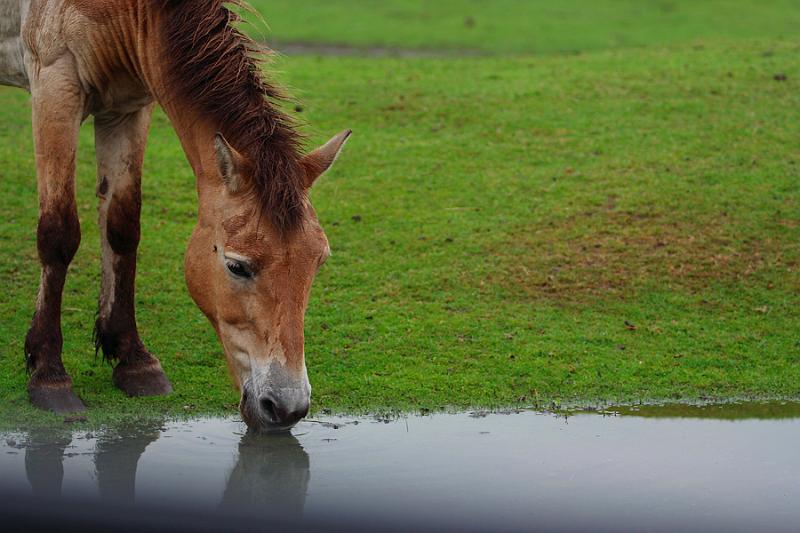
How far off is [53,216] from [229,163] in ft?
4.12

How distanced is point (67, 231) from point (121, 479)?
140 cm

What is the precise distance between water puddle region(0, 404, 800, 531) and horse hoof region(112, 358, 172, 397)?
456 millimetres

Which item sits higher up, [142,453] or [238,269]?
[238,269]

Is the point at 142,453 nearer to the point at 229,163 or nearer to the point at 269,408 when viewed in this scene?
the point at 269,408

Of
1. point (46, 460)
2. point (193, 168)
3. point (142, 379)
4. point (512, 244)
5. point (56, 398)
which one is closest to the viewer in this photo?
point (46, 460)

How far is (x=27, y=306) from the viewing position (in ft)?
21.6

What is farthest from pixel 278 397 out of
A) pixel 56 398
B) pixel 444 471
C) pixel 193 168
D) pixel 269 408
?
pixel 56 398

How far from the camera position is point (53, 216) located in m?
5.23

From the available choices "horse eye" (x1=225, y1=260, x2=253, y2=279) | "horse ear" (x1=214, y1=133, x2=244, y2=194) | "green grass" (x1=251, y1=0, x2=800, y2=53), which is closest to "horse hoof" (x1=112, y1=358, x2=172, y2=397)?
"horse eye" (x1=225, y1=260, x2=253, y2=279)

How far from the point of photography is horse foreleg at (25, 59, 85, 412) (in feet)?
17.0

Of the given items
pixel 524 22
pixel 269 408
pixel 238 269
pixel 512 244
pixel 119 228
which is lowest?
pixel 269 408

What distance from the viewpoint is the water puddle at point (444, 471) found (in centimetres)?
413

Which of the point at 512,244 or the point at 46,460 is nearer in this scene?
the point at 46,460

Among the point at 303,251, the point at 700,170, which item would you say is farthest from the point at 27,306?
the point at 700,170
